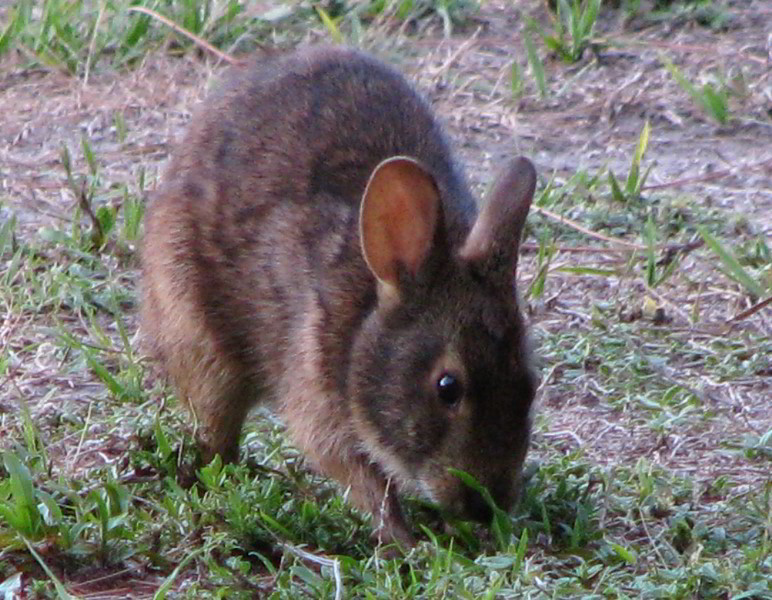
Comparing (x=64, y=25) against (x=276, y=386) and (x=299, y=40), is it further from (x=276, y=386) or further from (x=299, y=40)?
(x=276, y=386)

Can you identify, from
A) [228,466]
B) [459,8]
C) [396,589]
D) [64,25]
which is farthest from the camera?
[459,8]

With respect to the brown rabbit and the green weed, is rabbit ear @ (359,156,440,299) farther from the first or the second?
the green weed

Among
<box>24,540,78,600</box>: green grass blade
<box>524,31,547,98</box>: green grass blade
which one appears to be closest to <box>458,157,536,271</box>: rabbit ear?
<box>24,540,78,600</box>: green grass blade

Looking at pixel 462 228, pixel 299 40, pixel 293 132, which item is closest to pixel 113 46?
pixel 299 40

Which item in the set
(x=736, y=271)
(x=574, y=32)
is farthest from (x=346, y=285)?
(x=574, y=32)

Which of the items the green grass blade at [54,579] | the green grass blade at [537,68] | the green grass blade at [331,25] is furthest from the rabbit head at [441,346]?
the green grass blade at [331,25]

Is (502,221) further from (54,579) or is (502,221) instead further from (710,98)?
(710,98)

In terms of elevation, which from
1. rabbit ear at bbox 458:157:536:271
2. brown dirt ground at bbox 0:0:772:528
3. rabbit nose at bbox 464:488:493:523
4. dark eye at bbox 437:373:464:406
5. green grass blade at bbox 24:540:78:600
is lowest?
brown dirt ground at bbox 0:0:772:528
